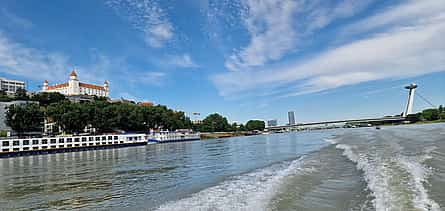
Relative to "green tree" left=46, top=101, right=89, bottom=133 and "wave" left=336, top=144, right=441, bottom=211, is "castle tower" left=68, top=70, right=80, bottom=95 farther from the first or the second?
"wave" left=336, top=144, right=441, bottom=211

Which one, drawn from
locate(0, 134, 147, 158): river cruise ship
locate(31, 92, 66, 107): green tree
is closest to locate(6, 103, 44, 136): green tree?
locate(0, 134, 147, 158): river cruise ship

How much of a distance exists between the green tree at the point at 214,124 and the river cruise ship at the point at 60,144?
277ft

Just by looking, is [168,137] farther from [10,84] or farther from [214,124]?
[10,84]

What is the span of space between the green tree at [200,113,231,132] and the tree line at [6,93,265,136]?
30.2 metres

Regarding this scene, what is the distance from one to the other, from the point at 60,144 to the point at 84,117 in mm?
32410

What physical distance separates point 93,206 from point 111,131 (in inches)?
3498

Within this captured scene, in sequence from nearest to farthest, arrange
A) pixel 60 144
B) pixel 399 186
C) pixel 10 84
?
pixel 399 186, pixel 60 144, pixel 10 84

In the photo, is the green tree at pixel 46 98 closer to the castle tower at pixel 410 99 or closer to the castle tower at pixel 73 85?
the castle tower at pixel 73 85

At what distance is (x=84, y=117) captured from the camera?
84188 mm

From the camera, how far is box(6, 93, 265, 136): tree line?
262 feet

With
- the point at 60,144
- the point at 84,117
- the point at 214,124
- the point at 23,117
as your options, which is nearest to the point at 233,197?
the point at 60,144

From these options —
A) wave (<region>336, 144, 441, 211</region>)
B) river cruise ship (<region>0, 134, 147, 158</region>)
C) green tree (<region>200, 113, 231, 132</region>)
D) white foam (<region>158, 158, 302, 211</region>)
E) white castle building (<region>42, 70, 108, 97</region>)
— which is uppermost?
white castle building (<region>42, 70, 108, 97</region>)

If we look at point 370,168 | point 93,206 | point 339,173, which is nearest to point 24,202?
point 93,206

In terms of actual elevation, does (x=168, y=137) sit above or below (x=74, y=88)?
below
